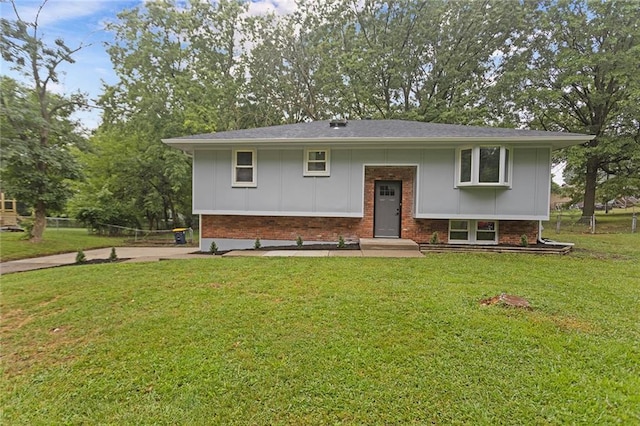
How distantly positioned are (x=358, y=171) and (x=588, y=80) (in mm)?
15589

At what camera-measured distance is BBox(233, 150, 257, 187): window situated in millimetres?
9383

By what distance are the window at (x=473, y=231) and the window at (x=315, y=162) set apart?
4.38 meters

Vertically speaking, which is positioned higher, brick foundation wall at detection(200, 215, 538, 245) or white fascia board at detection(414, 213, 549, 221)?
white fascia board at detection(414, 213, 549, 221)

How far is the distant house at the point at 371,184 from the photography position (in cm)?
852

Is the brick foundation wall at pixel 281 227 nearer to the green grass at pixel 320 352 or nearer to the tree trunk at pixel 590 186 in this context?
the green grass at pixel 320 352

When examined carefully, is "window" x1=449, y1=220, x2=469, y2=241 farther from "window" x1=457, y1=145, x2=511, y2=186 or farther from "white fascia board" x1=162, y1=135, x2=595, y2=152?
"white fascia board" x1=162, y1=135, x2=595, y2=152

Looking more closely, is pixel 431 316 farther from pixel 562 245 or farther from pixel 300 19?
pixel 300 19

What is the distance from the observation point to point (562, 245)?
8.87 metres

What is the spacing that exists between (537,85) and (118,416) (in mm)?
22489

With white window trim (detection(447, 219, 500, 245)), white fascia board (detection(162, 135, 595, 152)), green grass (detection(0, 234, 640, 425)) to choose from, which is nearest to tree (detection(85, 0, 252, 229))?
white fascia board (detection(162, 135, 595, 152))

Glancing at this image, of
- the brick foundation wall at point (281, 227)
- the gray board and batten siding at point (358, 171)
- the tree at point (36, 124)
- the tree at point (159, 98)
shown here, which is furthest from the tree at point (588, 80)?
the tree at point (36, 124)

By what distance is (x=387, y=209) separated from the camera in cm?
963

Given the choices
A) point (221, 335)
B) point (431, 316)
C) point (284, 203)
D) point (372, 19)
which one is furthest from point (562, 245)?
point (372, 19)

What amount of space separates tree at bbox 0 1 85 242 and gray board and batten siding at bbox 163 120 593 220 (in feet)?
16.8
